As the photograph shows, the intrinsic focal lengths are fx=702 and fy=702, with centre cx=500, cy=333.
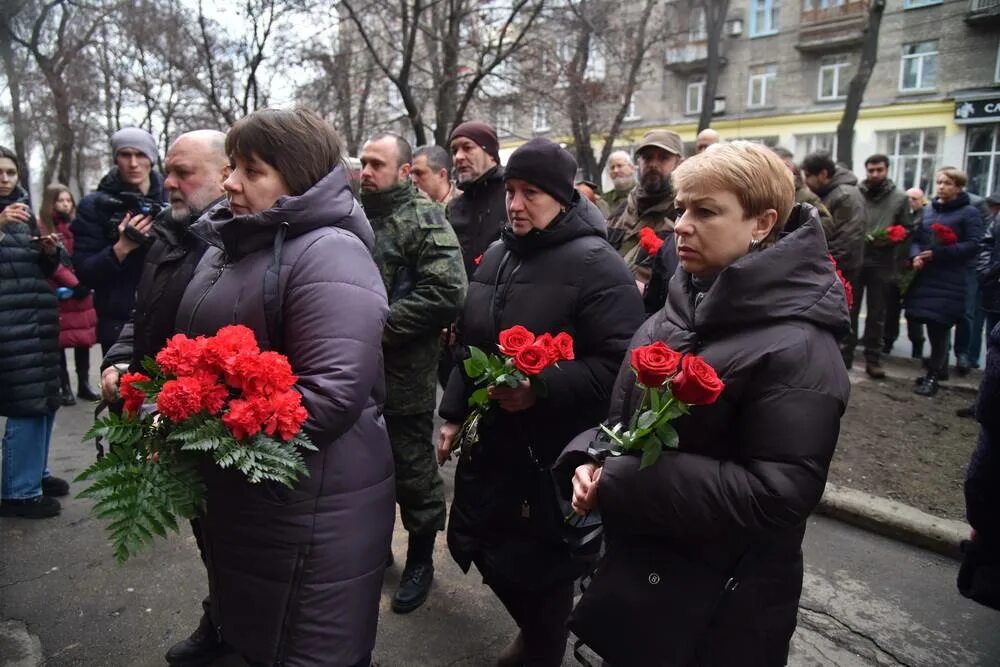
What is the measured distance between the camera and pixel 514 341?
220 centimetres

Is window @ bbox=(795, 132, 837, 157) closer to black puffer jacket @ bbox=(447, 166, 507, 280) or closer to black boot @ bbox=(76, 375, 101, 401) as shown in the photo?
black puffer jacket @ bbox=(447, 166, 507, 280)

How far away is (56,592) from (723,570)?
3.23 m

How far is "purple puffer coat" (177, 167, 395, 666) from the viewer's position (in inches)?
75.1

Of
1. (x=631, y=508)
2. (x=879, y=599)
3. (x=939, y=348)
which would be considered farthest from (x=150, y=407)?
(x=939, y=348)

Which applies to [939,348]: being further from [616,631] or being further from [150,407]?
[150,407]

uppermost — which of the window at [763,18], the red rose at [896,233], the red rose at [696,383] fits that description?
the window at [763,18]

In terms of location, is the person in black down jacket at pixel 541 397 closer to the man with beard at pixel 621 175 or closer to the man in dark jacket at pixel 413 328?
the man in dark jacket at pixel 413 328

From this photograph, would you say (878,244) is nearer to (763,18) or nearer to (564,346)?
(564,346)

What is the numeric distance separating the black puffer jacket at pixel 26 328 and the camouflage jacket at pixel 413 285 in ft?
7.14

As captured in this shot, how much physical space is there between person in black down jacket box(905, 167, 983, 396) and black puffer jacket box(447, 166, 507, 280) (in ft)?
14.5

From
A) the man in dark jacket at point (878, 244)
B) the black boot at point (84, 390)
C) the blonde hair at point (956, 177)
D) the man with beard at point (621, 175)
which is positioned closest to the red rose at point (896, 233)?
the man in dark jacket at point (878, 244)

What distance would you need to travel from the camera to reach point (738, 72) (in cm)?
2942

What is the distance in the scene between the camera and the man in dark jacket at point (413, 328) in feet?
10.7

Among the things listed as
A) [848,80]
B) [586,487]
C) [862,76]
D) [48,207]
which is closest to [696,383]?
[586,487]
